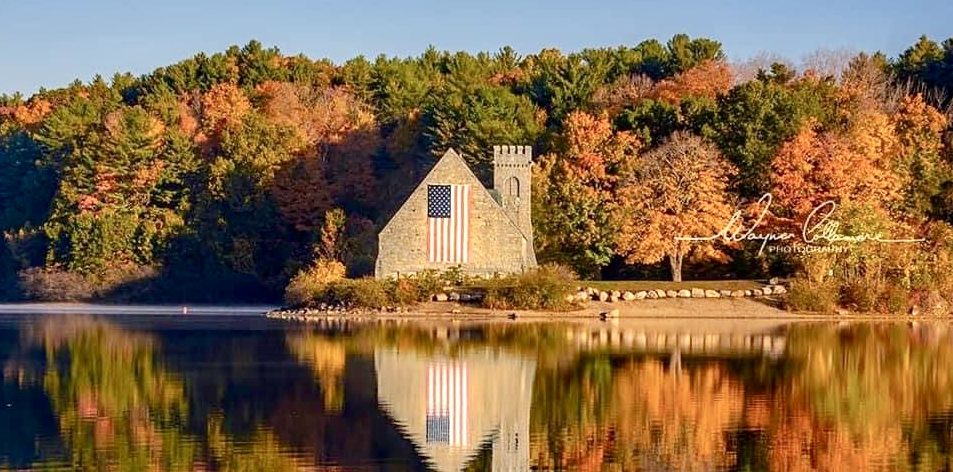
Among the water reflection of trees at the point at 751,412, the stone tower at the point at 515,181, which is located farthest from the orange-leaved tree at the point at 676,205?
the water reflection of trees at the point at 751,412

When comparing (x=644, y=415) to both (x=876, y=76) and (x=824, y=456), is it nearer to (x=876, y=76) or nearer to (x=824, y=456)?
(x=824, y=456)

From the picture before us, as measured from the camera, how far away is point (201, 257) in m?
74.6

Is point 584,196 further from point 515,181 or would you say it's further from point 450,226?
point 450,226

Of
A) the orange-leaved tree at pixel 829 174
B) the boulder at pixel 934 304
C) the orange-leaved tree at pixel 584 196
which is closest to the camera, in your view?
the boulder at pixel 934 304

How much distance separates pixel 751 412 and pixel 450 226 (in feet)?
108

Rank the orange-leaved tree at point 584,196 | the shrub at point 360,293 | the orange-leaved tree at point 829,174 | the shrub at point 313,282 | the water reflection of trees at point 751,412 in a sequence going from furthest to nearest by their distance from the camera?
the orange-leaved tree at point 584,196
the orange-leaved tree at point 829,174
the shrub at point 313,282
the shrub at point 360,293
the water reflection of trees at point 751,412

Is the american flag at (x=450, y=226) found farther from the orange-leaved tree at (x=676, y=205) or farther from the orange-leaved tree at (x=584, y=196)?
the orange-leaved tree at (x=676, y=205)

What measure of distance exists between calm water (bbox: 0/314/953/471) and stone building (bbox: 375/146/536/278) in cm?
1258

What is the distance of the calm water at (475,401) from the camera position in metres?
23.9

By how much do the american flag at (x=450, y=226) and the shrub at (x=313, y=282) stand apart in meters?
3.84

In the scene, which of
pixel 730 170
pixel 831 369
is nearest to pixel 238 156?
pixel 730 170

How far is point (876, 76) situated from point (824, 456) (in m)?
54.6

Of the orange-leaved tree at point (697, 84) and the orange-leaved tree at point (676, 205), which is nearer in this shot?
the orange-leaved tree at point (676, 205)

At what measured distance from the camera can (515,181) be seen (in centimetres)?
6356
